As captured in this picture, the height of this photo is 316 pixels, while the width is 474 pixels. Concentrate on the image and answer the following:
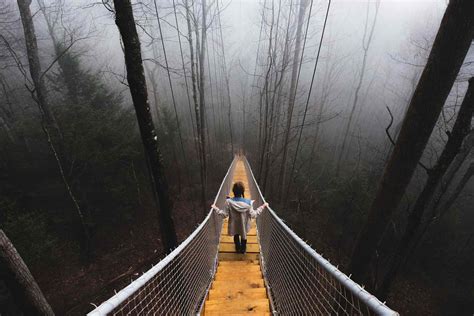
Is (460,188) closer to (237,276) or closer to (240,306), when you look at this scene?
(237,276)

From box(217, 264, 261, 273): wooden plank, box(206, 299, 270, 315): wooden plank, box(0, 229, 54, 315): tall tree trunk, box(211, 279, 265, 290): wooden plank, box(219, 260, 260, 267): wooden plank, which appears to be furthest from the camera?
box(219, 260, 260, 267): wooden plank

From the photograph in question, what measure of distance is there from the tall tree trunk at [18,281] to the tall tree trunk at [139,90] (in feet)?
5.96

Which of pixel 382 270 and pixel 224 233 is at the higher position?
pixel 224 233

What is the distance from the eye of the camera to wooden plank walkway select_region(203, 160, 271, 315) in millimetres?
2197

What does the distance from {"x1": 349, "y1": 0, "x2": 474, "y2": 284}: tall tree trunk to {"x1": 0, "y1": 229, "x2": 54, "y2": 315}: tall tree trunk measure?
4198 mm

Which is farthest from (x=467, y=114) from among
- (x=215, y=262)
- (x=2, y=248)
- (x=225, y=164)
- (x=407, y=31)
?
(x=407, y=31)

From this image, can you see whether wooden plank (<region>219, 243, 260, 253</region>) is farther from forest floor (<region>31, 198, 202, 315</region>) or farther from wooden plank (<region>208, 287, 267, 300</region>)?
forest floor (<region>31, 198, 202, 315</region>)

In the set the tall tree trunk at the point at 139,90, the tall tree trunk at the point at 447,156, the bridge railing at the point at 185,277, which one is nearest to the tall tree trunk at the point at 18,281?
the bridge railing at the point at 185,277

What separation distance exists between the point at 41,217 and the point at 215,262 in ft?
18.7

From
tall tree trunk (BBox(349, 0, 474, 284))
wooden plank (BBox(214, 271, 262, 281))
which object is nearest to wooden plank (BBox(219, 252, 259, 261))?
wooden plank (BBox(214, 271, 262, 281))

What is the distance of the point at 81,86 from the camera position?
7.71 metres

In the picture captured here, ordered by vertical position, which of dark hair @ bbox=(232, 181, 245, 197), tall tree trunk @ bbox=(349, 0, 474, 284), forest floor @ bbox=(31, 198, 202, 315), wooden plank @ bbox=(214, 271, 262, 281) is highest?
tall tree trunk @ bbox=(349, 0, 474, 284)

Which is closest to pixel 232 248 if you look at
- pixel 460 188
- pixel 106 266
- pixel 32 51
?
pixel 106 266

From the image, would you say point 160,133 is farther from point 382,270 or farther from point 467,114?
point 382,270
